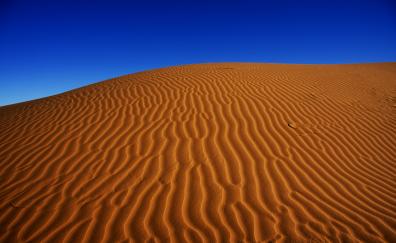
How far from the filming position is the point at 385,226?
2566mm

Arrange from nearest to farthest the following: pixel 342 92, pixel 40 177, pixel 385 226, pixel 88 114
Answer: pixel 385 226
pixel 40 177
pixel 88 114
pixel 342 92

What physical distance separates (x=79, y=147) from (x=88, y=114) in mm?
1686

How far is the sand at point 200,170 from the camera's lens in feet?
8.23

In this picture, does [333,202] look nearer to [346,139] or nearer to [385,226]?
[385,226]

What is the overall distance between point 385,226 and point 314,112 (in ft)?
11.4

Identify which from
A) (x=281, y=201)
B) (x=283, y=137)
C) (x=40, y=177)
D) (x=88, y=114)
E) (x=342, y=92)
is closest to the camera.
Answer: (x=281, y=201)

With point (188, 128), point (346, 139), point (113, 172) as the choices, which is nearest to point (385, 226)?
point (346, 139)

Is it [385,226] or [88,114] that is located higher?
[88,114]

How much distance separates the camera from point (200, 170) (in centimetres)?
337

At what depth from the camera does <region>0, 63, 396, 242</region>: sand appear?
2.51 meters

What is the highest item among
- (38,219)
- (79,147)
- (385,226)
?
(79,147)

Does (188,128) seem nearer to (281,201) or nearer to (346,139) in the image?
(281,201)

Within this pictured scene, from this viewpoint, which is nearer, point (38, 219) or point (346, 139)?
point (38, 219)

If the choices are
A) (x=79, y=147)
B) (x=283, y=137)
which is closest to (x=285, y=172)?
(x=283, y=137)
